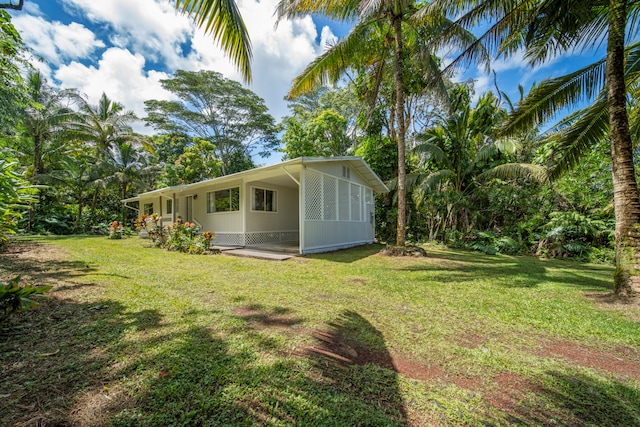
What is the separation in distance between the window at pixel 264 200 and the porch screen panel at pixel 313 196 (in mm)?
3207

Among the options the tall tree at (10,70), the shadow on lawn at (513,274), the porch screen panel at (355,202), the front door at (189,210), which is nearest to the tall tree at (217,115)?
the front door at (189,210)

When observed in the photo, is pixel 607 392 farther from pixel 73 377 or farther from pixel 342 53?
pixel 342 53

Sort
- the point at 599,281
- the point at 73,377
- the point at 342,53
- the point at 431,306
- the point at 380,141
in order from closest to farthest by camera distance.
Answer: the point at 73,377 → the point at 431,306 → the point at 599,281 → the point at 342,53 → the point at 380,141

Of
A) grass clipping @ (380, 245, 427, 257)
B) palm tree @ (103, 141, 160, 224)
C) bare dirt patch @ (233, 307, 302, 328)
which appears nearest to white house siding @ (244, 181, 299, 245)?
grass clipping @ (380, 245, 427, 257)

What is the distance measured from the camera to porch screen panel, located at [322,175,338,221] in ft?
32.4

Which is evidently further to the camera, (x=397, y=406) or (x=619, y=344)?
(x=619, y=344)

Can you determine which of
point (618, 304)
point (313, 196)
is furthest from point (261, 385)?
point (313, 196)

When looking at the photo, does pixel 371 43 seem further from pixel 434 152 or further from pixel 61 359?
pixel 61 359

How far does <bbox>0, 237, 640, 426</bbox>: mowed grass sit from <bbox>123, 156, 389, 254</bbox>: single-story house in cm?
471

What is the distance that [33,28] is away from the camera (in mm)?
5016

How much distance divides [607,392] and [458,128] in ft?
40.2

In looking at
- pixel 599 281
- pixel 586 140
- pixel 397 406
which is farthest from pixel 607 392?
pixel 586 140

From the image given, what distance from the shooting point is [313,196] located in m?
9.27

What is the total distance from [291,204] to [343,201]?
3.34 metres
